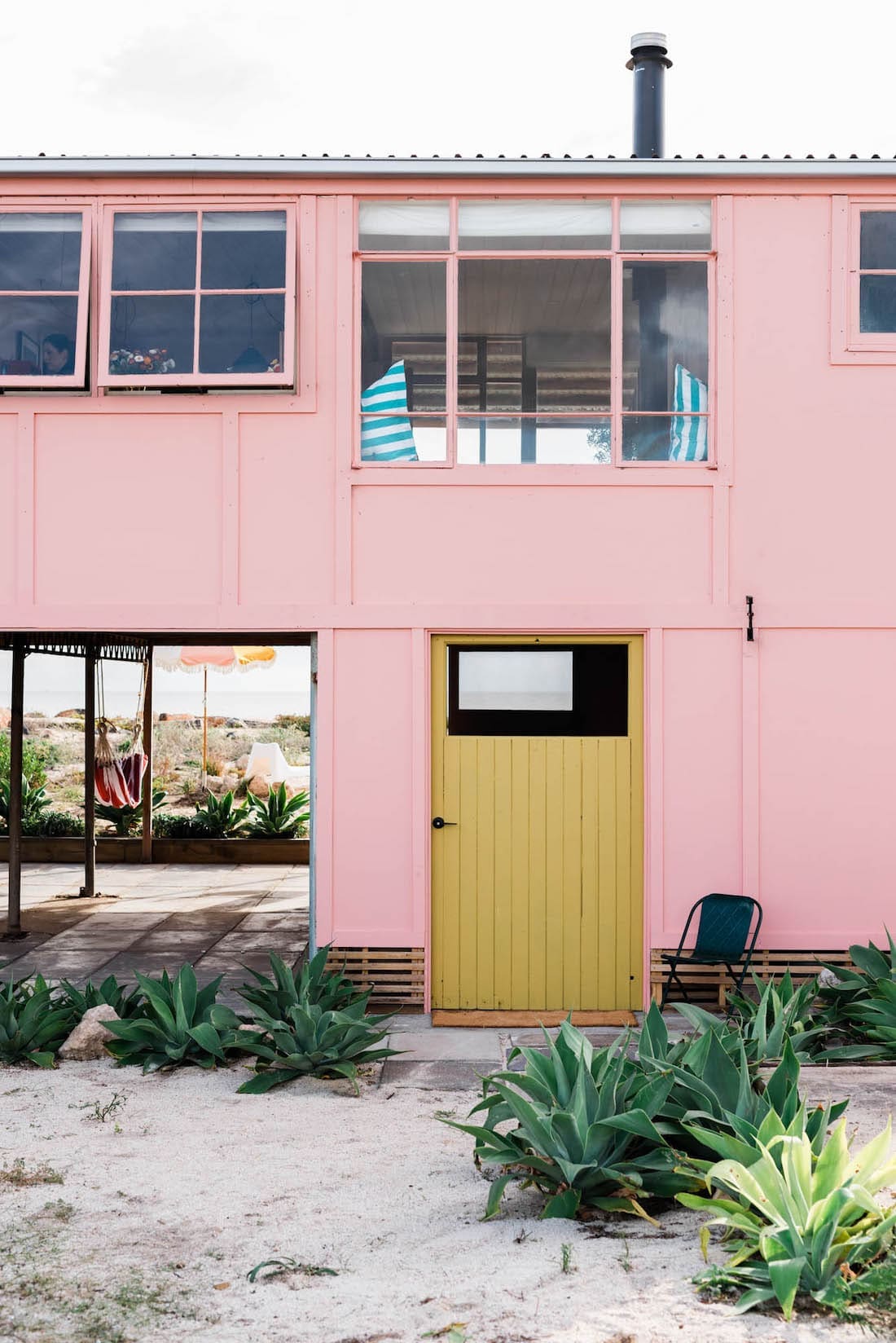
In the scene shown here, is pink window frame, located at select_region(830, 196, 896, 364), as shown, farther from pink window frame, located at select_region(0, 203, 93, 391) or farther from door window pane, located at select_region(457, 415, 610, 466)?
pink window frame, located at select_region(0, 203, 93, 391)

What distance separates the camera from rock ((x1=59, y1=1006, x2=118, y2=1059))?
6.64 meters

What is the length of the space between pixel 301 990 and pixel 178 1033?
0.72 m

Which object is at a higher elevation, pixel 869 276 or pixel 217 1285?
pixel 869 276

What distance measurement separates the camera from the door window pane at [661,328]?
25.7ft

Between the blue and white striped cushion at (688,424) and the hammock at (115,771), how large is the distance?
6.89m

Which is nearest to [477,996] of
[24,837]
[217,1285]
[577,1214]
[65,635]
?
[577,1214]

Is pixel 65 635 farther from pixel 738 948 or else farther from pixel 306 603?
pixel 738 948

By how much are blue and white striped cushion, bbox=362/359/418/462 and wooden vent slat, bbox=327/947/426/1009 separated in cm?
325

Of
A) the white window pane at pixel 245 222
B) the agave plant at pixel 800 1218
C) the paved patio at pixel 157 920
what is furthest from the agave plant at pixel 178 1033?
the white window pane at pixel 245 222

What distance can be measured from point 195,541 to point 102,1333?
5.07 meters

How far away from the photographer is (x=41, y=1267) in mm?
4121

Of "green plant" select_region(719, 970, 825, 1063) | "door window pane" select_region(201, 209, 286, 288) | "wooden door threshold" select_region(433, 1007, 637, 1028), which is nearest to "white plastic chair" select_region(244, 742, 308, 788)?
"wooden door threshold" select_region(433, 1007, 637, 1028)

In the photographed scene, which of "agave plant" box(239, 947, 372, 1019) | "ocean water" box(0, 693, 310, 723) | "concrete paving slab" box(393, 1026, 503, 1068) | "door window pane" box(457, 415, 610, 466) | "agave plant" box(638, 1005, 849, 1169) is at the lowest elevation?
"concrete paving slab" box(393, 1026, 503, 1068)

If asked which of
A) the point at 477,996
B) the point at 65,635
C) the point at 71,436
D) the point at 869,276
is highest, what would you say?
the point at 869,276
